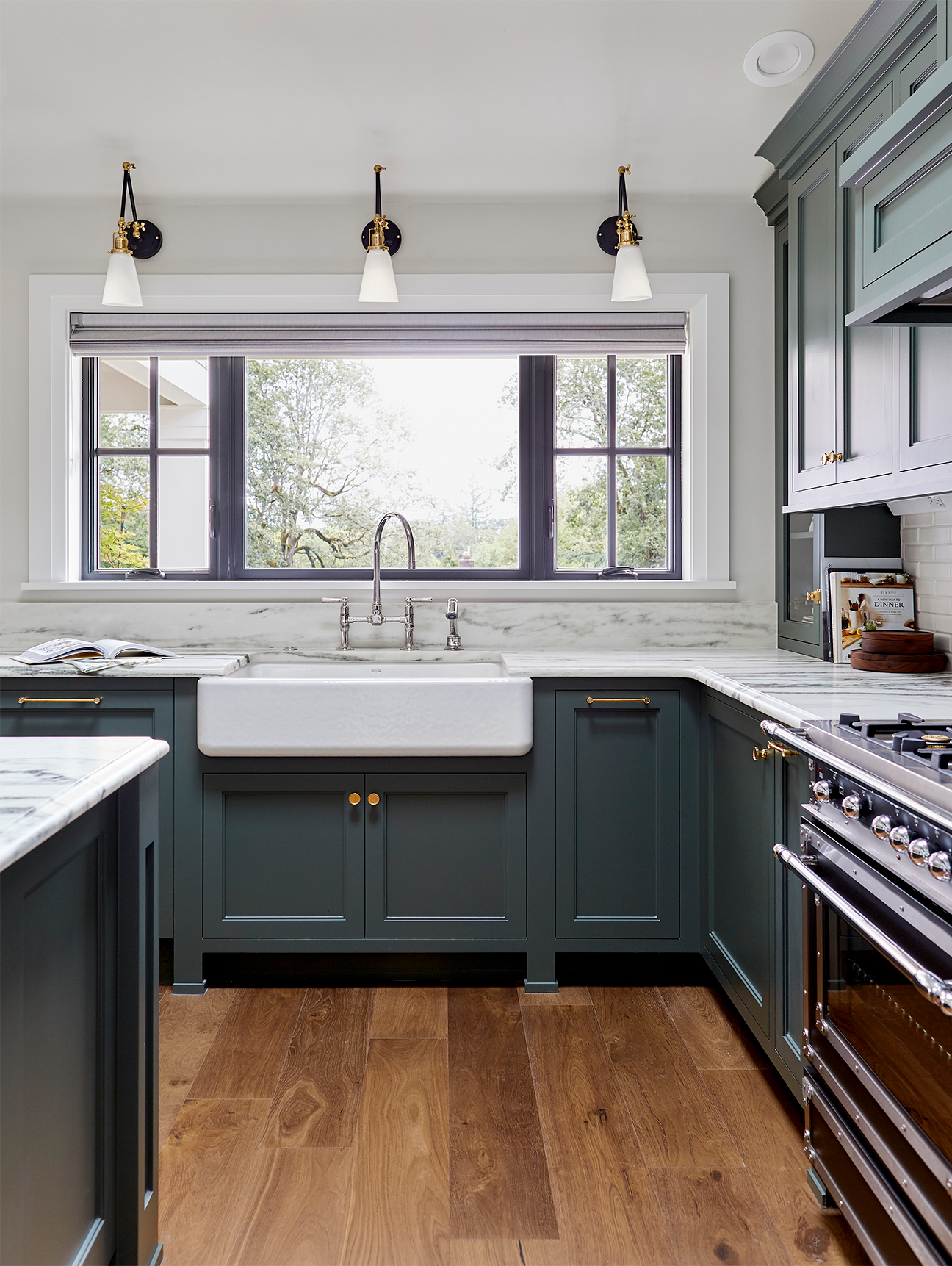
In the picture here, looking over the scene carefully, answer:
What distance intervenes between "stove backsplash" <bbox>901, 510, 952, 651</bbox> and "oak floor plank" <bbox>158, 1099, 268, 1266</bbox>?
2.10m

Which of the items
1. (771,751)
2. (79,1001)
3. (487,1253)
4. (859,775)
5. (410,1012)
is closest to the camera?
(79,1001)

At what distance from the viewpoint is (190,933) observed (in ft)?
7.83

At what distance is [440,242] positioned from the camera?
9.55 ft

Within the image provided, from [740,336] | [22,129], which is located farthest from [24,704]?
[740,336]

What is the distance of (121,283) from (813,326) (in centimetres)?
209

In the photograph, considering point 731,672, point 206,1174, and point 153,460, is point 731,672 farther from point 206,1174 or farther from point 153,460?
point 153,460

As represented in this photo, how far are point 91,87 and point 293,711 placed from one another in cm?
183

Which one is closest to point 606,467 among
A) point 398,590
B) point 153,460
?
point 398,590

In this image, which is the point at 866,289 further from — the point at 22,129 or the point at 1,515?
the point at 1,515

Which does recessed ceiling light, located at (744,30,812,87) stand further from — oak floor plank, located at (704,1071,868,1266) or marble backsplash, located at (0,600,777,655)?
oak floor plank, located at (704,1071,868,1266)

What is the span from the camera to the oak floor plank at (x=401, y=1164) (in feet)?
4.74

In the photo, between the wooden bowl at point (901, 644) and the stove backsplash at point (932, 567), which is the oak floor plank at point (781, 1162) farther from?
the stove backsplash at point (932, 567)

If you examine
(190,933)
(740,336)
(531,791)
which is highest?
(740,336)

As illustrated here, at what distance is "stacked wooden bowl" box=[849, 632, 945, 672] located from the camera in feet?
7.05
